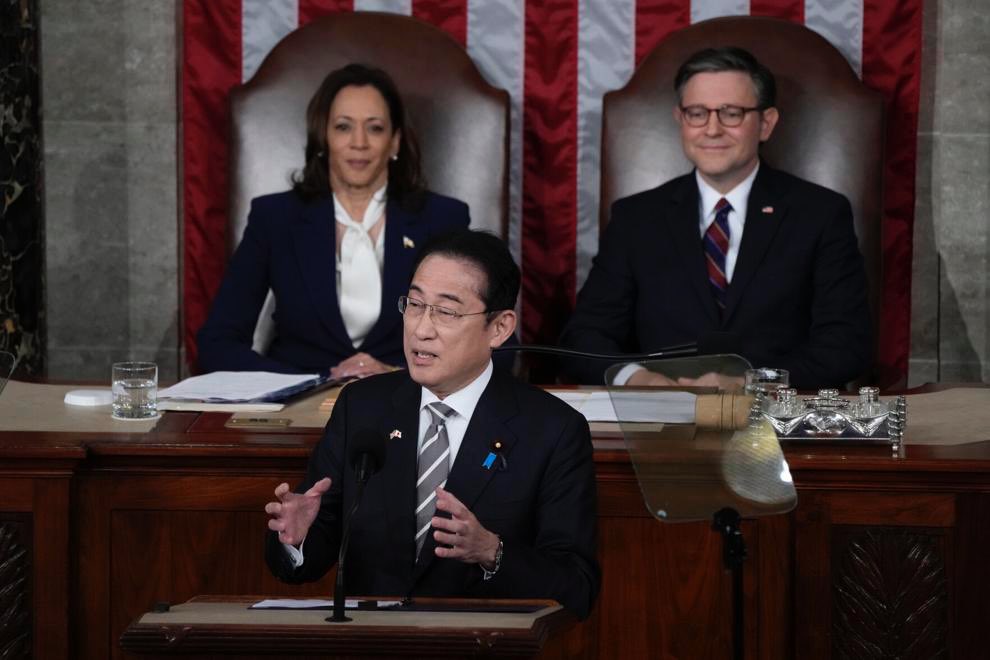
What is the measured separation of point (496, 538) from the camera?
229 cm

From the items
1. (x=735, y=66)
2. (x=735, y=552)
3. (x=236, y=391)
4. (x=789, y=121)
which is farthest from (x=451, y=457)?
(x=789, y=121)

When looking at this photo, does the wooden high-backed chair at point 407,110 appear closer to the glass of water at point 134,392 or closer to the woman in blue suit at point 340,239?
the woman in blue suit at point 340,239

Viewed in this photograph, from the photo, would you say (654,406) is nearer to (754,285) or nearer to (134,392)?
(134,392)

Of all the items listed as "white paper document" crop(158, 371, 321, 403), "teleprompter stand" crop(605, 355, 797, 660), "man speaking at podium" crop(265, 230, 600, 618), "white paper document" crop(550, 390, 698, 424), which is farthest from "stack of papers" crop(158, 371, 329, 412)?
"teleprompter stand" crop(605, 355, 797, 660)

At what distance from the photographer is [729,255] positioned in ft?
14.0

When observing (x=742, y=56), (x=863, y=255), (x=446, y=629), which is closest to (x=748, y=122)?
(x=742, y=56)

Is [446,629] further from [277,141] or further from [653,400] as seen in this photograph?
[277,141]

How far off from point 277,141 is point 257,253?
0.45 meters

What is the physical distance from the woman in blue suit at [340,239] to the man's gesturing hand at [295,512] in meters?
1.94

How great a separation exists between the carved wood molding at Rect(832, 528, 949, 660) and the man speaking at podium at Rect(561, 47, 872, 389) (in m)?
1.16

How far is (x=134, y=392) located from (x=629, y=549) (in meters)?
1.08

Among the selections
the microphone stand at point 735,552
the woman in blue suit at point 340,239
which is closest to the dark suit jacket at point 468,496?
the microphone stand at point 735,552

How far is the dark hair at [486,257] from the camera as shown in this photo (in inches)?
102

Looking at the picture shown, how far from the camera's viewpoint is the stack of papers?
11.0 ft
